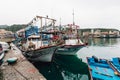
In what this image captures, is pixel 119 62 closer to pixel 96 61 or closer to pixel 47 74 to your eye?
pixel 96 61

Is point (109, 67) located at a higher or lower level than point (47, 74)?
higher

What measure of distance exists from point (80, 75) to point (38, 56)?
18.8 ft

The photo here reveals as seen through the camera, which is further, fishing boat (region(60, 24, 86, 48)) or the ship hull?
fishing boat (region(60, 24, 86, 48))

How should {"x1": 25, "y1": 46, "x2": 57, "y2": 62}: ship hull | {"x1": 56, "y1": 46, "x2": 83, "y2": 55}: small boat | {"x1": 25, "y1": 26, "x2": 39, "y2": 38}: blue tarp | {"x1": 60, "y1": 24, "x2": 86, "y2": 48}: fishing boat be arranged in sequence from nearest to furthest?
{"x1": 25, "y1": 46, "x2": 57, "y2": 62}: ship hull, {"x1": 25, "y1": 26, "x2": 39, "y2": 38}: blue tarp, {"x1": 60, "y1": 24, "x2": 86, "y2": 48}: fishing boat, {"x1": 56, "y1": 46, "x2": 83, "y2": 55}: small boat

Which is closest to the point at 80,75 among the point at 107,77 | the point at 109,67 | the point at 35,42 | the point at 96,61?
the point at 96,61

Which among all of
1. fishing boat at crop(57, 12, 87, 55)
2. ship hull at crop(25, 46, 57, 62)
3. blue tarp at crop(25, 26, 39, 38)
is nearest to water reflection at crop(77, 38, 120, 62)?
fishing boat at crop(57, 12, 87, 55)

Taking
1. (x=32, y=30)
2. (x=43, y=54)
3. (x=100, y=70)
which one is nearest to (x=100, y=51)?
(x=43, y=54)

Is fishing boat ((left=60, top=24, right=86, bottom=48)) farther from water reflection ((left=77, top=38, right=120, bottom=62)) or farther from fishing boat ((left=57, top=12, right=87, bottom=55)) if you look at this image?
water reflection ((left=77, top=38, right=120, bottom=62))

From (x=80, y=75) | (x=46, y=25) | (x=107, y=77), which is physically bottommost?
(x=80, y=75)

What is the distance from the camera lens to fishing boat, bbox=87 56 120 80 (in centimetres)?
1209

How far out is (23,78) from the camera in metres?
11.1

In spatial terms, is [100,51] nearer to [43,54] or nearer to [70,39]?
[70,39]

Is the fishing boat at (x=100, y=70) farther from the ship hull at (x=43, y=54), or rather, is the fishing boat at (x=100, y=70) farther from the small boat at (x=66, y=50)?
the small boat at (x=66, y=50)

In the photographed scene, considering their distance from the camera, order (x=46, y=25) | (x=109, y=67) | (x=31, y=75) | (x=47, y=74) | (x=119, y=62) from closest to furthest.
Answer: (x=31, y=75) < (x=109, y=67) < (x=119, y=62) < (x=47, y=74) < (x=46, y=25)
